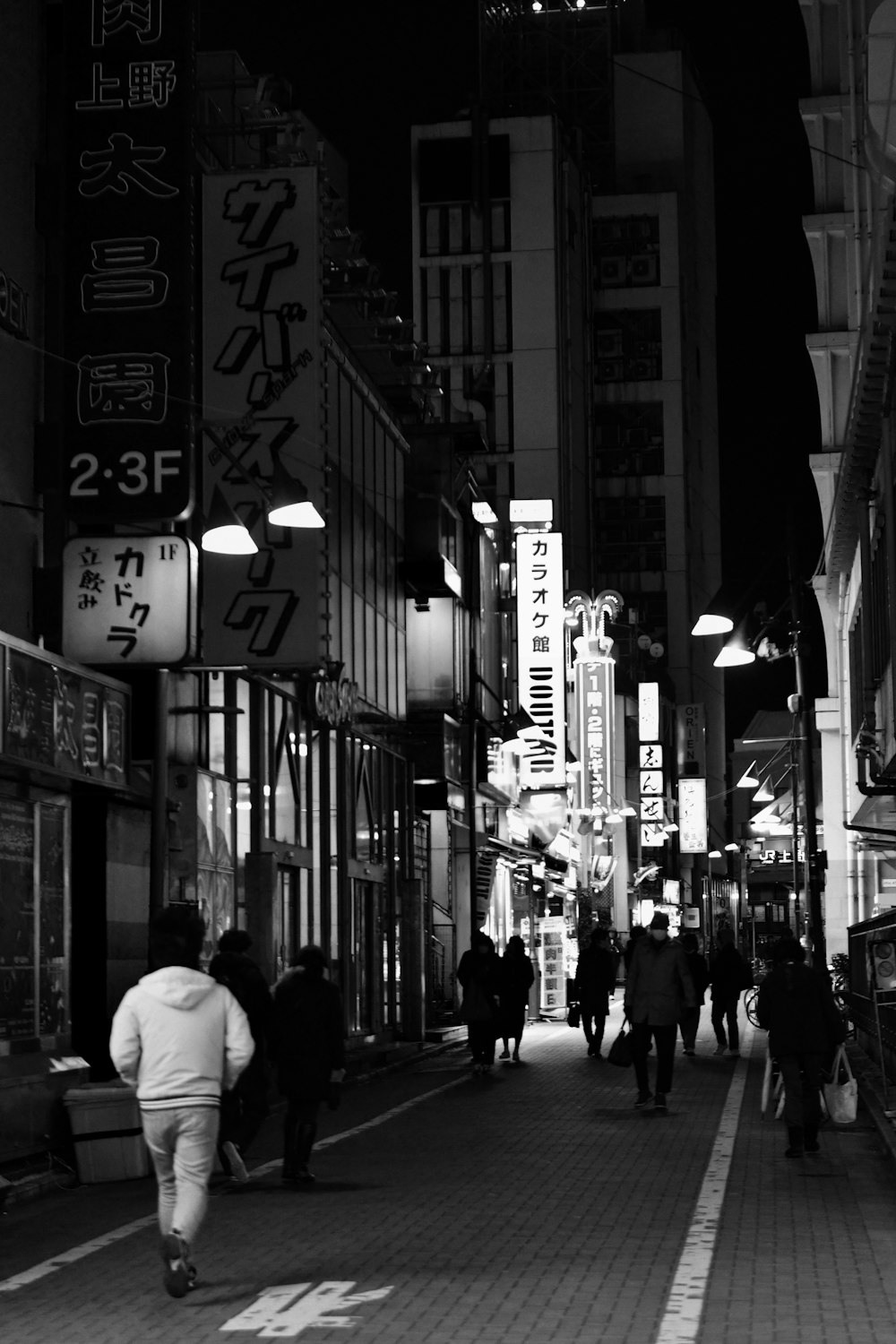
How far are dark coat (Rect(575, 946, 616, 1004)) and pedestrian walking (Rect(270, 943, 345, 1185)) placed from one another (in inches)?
606

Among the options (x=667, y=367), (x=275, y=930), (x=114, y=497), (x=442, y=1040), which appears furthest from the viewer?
(x=667, y=367)

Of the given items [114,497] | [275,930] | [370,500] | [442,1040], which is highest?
[370,500]

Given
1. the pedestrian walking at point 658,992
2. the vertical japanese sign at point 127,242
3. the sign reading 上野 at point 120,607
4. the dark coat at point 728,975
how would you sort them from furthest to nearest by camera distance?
the dark coat at point 728,975
the pedestrian walking at point 658,992
the sign reading 上野 at point 120,607
the vertical japanese sign at point 127,242

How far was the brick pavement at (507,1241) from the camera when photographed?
945 centimetres

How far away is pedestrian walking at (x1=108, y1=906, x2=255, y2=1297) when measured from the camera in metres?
9.66

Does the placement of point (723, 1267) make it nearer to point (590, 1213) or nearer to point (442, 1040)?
point (590, 1213)

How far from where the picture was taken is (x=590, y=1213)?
13.3m

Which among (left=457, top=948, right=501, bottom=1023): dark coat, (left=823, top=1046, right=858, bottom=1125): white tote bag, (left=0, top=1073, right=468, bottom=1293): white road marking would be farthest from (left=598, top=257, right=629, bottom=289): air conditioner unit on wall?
(left=0, top=1073, right=468, bottom=1293): white road marking

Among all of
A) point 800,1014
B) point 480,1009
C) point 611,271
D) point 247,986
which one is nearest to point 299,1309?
point 247,986

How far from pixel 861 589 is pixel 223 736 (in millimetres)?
17170

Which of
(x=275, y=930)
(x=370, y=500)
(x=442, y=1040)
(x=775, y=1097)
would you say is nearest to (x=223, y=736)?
(x=275, y=930)

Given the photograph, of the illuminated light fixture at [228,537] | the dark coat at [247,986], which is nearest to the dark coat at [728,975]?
the illuminated light fixture at [228,537]

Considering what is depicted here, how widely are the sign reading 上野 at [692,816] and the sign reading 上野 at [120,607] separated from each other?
94811mm

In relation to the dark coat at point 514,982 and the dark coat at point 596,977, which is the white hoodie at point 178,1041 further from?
the dark coat at point 596,977
